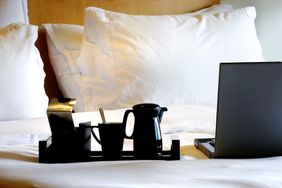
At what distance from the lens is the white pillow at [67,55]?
7.47ft

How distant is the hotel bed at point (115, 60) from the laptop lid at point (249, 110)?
0.95ft

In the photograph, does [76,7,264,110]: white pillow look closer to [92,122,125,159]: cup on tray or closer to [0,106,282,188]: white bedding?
[0,106,282,188]: white bedding

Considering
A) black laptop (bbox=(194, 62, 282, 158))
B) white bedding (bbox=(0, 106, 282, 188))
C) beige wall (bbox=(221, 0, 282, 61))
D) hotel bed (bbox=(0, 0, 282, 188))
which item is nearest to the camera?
white bedding (bbox=(0, 106, 282, 188))

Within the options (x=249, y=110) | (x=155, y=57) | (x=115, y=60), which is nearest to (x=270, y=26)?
(x=155, y=57)

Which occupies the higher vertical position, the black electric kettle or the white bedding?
the black electric kettle

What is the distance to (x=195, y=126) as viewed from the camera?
5.76 feet

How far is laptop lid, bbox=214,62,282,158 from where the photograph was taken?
1239mm

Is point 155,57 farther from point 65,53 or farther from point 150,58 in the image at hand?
point 65,53

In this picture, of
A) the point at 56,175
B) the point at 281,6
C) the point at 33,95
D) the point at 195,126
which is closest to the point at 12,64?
the point at 33,95

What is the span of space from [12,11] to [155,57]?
67 cm

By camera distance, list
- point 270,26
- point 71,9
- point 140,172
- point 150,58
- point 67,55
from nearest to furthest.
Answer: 1. point 140,172
2. point 150,58
3. point 67,55
4. point 71,9
5. point 270,26

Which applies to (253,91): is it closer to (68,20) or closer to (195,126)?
(195,126)

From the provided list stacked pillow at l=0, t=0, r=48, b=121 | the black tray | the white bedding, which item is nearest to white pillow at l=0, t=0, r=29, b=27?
stacked pillow at l=0, t=0, r=48, b=121

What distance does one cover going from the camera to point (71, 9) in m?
2.50
